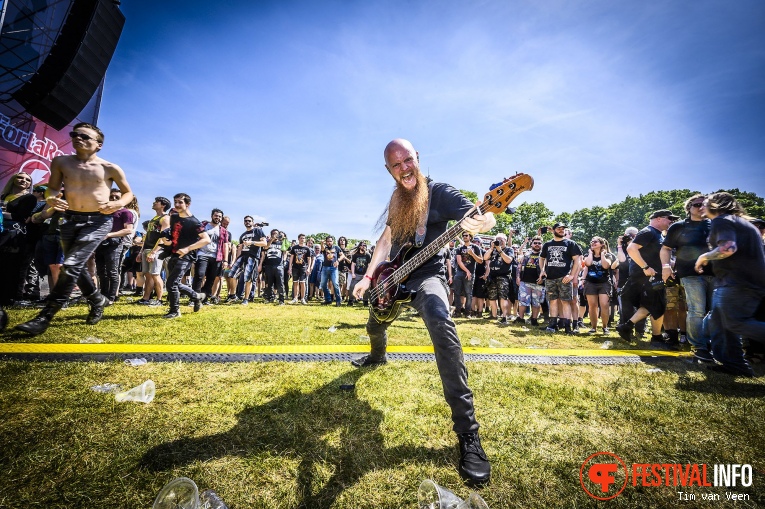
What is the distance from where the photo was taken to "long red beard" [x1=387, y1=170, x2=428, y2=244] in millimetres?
2928

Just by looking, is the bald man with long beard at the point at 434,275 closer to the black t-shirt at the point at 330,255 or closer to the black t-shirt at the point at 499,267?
the black t-shirt at the point at 499,267

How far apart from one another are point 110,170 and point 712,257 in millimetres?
8936

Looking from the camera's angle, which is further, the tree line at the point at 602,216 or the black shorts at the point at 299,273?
the tree line at the point at 602,216

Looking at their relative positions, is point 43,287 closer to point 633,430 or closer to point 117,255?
point 117,255

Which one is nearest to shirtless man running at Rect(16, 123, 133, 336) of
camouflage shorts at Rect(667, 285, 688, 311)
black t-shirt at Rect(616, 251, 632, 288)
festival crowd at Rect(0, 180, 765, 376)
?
festival crowd at Rect(0, 180, 765, 376)

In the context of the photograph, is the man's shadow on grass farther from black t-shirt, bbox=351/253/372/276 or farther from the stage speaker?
the stage speaker

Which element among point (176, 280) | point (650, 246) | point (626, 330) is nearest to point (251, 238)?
point (176, 280)

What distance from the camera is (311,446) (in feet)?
6.46

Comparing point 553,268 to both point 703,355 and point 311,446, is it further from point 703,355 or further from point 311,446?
point 311,446

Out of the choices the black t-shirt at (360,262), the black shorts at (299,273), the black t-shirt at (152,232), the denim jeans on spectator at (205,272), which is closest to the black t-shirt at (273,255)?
the black shorts at (299,273)

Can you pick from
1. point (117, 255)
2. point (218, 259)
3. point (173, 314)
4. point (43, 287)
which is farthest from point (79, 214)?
point (43, 287)

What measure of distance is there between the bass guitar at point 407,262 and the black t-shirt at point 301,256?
978cm

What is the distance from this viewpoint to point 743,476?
1848mm

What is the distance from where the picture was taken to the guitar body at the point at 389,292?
8.85 feet
